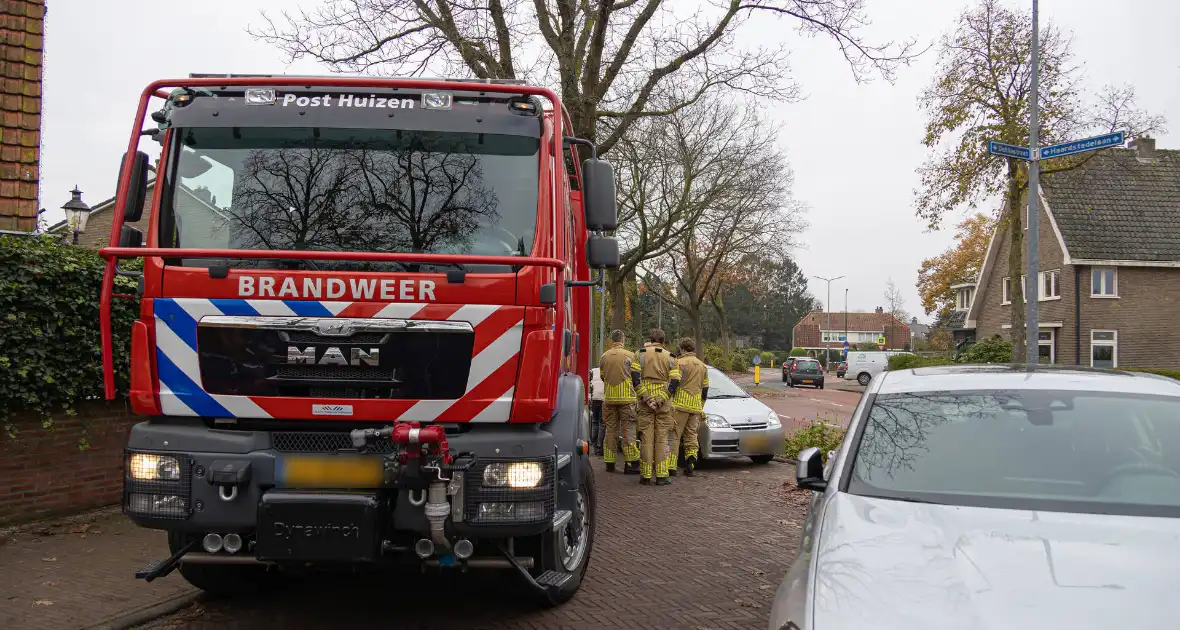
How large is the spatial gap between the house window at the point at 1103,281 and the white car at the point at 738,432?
26986 millimetres

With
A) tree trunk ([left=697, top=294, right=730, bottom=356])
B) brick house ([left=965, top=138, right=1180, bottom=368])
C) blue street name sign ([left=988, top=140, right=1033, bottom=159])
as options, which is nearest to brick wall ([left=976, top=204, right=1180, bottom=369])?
brick house ([left=965, top=138, right=1180, bottom=368])

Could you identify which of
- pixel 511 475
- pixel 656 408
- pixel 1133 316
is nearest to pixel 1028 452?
pixel 511 475

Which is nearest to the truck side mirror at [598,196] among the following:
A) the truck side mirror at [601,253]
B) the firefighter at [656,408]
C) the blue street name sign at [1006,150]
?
the truck side mirror at [601,253]

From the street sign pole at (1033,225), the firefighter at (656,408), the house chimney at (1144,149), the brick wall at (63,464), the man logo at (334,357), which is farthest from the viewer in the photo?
the house chimney at (1144,149)

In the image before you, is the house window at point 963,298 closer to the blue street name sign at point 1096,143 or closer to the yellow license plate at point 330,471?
the blue street name sign at point 1096,143

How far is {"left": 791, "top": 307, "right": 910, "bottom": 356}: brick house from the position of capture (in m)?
105

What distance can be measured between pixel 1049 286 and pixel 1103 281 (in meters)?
2.42

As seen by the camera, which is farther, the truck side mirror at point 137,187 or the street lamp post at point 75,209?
the street lamp post at point 75,209

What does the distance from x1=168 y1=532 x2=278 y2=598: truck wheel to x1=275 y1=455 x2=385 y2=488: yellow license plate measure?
3.49 feet

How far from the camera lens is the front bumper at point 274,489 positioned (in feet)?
12.7

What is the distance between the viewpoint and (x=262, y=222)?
418 centimetres

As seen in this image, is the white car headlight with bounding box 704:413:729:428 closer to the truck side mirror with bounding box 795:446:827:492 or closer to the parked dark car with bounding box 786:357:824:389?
the truck side mirror with bounding box 795:446:827:492

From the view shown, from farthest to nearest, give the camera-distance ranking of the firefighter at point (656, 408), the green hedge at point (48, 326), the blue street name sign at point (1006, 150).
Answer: the blue street name sign at point (1006, 150) → the firefighter at point (656, 408) → the green hedge at point (48, 326)

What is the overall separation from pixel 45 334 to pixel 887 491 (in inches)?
249
